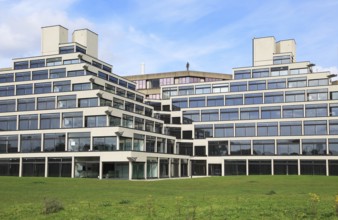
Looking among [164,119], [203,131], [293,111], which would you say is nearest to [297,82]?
[293,111]

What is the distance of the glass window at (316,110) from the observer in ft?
319

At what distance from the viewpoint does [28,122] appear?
86688mm

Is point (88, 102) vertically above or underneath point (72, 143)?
above

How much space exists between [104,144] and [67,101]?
13.5 metres

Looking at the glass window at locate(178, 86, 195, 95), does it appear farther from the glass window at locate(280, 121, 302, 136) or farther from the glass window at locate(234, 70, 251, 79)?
the glass window at locate(280, 121, 302, 136)

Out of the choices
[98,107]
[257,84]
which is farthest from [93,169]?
[257,84]

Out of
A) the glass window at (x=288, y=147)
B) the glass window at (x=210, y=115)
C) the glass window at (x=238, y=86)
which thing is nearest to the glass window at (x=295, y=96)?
the glass window at (x=288, y=147)

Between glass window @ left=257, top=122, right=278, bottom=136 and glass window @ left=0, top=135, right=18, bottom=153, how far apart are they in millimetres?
54197

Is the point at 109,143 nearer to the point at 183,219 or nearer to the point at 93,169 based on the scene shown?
the point at 93,169

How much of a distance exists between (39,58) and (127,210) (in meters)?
75.3

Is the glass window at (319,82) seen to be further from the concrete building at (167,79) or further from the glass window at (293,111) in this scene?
the concrete building at (167,79)

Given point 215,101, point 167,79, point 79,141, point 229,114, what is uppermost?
point 167,79

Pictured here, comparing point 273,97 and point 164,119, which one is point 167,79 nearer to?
point 164,119

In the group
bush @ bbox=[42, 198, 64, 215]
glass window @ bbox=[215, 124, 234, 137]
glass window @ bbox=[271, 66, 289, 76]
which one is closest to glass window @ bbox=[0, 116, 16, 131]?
glass window @ bbox=[215, 124, 234, 137]
